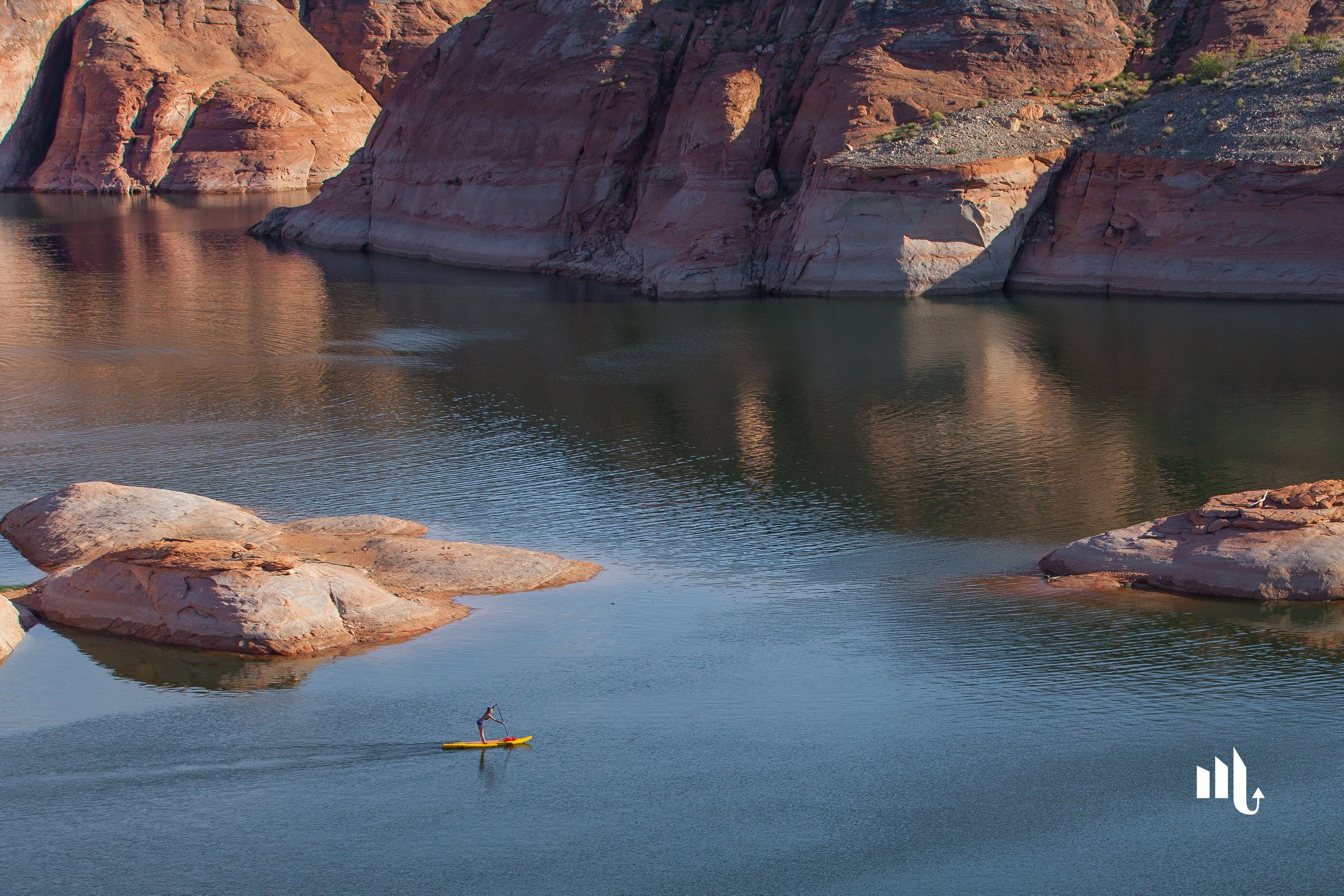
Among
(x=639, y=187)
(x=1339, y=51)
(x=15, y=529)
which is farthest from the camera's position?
(x=639, y=187)

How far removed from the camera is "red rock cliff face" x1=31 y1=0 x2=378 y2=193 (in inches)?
4461

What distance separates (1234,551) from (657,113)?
4834cm

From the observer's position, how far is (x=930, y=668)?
832 inches

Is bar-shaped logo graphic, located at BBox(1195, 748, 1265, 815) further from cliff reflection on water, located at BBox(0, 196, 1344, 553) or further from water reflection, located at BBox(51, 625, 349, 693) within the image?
water reflection, located at BBox(51, 625, 349, 693)

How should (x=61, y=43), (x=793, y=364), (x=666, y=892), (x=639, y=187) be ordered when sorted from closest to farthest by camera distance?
(x=666, y=892) < (x=793, y=364) < (x=639, y=187) < (x=61, y=43)

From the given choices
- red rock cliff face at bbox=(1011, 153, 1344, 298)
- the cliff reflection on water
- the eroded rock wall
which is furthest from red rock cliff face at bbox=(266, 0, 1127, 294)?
red rock cliff face at bbox=(1011, 153, 1344, 298)

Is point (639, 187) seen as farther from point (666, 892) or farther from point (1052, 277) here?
point (666, 892)

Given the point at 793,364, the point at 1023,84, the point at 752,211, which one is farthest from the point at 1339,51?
the point at 793,364

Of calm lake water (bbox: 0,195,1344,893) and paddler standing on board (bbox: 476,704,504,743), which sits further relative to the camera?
paddler standing on board (bbox: 476,704,504,743)

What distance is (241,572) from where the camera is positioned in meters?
22.0

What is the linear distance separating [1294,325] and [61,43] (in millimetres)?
105901

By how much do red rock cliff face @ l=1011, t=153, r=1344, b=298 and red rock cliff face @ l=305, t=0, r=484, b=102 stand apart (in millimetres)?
88274

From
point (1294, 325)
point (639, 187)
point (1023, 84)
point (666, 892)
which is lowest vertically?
point (666, 892)

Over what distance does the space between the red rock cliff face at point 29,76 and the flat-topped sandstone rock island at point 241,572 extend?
10094 centimetres
